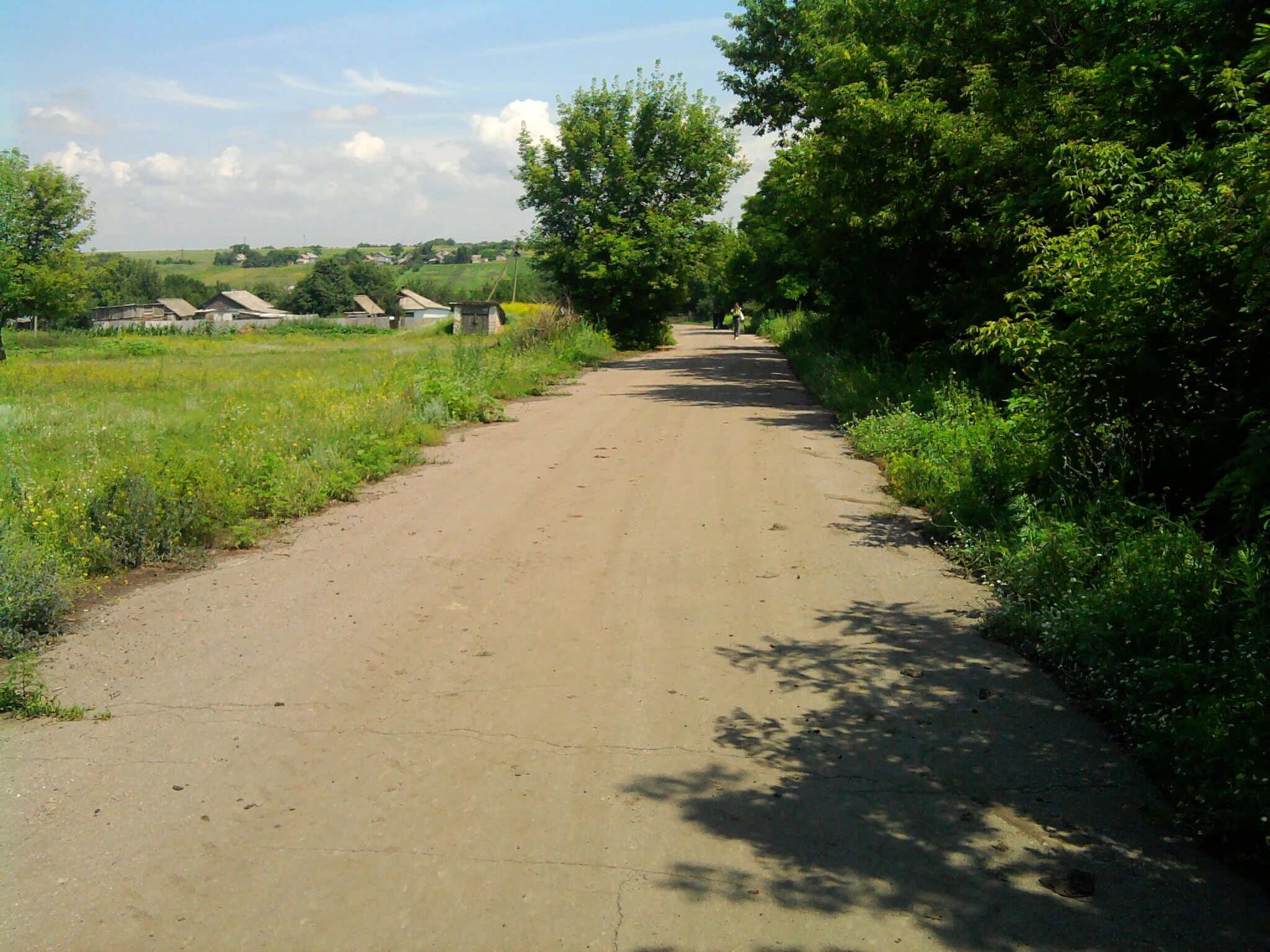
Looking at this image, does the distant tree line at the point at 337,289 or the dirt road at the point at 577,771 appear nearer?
the dirt road at the point at 577,771

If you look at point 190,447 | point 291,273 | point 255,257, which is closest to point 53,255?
point 190,447

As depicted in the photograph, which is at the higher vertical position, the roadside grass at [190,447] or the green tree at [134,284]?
the green tree at [134,284]

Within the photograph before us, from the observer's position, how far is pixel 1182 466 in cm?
732

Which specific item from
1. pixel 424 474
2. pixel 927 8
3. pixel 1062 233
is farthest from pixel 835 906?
pixel 927 8

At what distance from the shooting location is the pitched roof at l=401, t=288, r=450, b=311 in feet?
374

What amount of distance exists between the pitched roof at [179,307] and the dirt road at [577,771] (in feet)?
319

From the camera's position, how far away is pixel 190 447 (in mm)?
12047

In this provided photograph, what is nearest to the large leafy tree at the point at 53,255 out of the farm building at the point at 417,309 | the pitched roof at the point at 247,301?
the pitched roof at the point at 247,301

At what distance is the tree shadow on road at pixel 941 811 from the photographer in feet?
11.8

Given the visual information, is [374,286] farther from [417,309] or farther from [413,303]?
[417,309]

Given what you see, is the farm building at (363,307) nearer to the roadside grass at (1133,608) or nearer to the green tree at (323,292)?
the green tree at (323,292)

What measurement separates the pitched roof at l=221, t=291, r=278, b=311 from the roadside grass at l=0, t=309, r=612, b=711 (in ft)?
252

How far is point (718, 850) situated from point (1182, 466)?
531cm

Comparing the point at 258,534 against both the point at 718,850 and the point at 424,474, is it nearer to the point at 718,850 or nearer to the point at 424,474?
the point at 424,474
